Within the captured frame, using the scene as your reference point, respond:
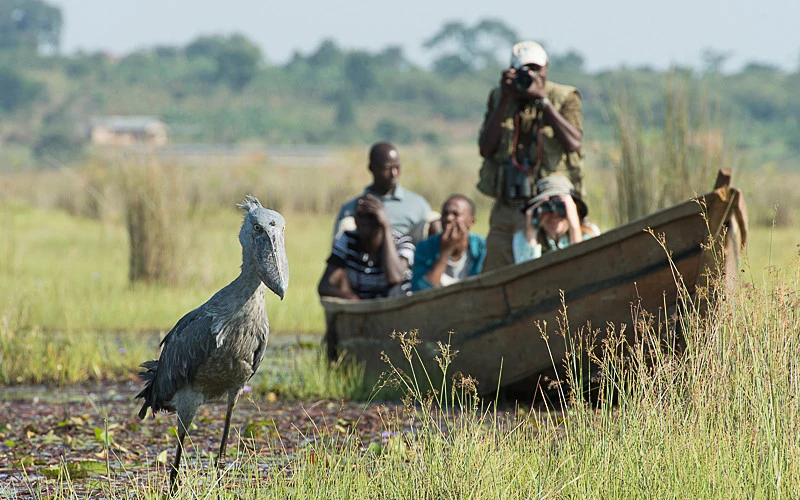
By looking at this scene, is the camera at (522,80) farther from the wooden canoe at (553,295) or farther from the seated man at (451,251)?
the wooden canoe at (553,295)

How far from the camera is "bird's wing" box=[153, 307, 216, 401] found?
3.91 meters

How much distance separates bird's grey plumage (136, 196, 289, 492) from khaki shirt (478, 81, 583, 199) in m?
3.27

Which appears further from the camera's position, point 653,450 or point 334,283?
point 334,283

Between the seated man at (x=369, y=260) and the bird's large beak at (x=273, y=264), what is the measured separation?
362cm

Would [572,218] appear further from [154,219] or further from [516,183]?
[154,219]

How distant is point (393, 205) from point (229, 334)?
13.1ft

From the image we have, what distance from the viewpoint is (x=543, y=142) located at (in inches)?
272

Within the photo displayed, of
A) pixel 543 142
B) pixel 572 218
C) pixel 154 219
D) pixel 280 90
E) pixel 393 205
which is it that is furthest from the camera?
pixel 280 90

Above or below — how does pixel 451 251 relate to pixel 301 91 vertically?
below

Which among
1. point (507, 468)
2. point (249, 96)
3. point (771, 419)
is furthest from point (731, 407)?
point (249, 96)

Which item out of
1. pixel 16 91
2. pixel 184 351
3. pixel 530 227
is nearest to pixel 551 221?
pixel 530 227

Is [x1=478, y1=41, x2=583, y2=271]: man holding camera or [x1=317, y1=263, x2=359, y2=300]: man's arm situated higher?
[x1=478, y1=41, x2=583, y2=271]: man holding camera

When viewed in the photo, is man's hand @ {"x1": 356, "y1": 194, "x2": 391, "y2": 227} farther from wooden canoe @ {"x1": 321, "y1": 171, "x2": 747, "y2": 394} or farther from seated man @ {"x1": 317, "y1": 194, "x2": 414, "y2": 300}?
wooden canoe @ {"x1": 321, "y1": 171, "x2": 747, "y2": 394}

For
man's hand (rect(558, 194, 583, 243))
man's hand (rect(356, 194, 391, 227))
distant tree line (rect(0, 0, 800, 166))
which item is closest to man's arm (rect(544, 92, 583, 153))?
man's hand (rect(558, 194, 583, 243))
